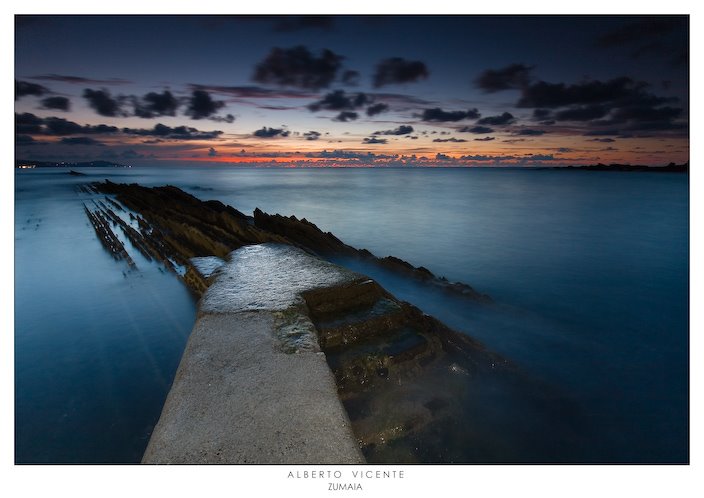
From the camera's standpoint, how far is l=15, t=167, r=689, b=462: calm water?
3529mm

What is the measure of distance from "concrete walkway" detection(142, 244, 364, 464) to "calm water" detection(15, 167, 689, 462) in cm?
147

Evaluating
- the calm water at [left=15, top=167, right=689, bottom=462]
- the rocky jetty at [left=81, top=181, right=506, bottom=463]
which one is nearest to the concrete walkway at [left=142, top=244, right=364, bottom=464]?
the rocky jetty at [left=81, top=181, right=506, bottom=463]

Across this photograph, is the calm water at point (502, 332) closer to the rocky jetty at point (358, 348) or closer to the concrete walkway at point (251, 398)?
the rocky jetty at point (358, 348)

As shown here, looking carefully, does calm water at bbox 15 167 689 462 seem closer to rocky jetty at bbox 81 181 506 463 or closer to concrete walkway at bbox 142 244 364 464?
rocky jetty at bbox 81 181 506 463

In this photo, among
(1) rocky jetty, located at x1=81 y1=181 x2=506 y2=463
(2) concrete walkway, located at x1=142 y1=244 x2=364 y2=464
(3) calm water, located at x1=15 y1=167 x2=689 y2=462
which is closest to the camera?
(2) concrete walkway, located at x1=142 y1=244 x2=364 y2=464

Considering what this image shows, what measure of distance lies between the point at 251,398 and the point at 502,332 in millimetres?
4512

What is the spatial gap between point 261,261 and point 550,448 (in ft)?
13.1

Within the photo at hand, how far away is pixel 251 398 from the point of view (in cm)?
239

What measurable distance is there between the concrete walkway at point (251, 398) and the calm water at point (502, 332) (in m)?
1.47

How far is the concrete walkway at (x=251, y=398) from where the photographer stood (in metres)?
2.06

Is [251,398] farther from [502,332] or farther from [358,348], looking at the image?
[502,332]

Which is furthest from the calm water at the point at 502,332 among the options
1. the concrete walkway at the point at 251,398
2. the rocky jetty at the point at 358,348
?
the concrete walkway at the point at 251,398
